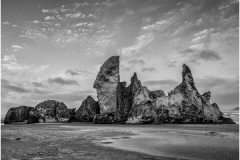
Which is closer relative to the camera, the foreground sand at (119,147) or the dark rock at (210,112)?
the foreground sand at (119,147)

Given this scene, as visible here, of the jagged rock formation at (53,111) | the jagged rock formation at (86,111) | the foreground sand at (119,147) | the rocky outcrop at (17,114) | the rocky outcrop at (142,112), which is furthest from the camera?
the rocky outcrop at (17,114)

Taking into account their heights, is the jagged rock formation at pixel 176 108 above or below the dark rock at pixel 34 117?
above

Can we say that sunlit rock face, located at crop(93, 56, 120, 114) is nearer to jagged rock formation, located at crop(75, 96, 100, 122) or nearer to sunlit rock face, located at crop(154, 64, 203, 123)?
jagged rock formation, located at crop(75, 96, 100, 122)

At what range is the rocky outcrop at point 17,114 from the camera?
2202 inches

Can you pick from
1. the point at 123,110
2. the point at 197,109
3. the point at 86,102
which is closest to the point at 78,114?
the point at 86,102

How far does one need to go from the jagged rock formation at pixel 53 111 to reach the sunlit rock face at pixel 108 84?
39.5 ft

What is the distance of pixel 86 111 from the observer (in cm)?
5275

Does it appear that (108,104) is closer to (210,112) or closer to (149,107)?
(149,107)

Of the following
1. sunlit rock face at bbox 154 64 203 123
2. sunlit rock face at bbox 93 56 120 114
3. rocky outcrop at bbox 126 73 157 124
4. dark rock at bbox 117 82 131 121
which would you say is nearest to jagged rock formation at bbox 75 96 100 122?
sunlit rock face at bbox 93 56 120 114

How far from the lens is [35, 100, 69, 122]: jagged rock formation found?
5278cm

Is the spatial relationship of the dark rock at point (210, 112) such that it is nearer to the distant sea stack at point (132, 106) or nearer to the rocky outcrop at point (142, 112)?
the distant sea stack at point (132, 106)

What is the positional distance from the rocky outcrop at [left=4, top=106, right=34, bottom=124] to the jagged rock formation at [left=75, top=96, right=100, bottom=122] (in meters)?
19.3

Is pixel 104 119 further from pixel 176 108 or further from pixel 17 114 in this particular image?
pixel 17 114

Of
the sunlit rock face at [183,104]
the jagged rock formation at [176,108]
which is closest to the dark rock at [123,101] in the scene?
the jagged rock formation at [176,108]
